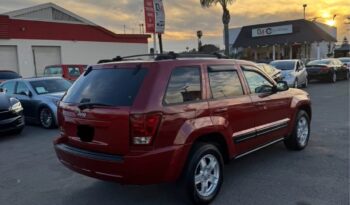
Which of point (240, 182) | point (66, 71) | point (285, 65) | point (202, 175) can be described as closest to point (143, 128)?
point (202, 175)

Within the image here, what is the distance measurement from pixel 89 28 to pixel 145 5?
18.5 metres

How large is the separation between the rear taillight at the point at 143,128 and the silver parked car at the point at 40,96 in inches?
263

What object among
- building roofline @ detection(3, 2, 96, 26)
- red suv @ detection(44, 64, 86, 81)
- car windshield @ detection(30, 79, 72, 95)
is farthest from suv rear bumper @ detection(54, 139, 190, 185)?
building roofline @ detection(3, 2, 96, 26)

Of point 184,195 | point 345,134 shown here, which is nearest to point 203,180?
point 184,195

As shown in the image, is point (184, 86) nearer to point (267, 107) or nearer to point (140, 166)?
point (140, 166)

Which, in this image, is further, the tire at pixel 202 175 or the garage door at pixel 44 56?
the garage door at pixel 44 56

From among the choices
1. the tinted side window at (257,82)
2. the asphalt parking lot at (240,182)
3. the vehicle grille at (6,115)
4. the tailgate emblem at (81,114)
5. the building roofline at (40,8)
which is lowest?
the asphalt parking lot at (240,182)

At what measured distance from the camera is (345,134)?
7.97 metres

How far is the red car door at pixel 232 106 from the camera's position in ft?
15.8

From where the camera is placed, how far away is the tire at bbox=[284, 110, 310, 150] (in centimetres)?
662

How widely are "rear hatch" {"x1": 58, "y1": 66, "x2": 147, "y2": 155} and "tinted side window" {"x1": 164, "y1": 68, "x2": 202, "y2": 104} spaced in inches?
13.7

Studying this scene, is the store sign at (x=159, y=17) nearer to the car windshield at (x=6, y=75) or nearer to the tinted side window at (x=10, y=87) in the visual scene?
the tinted side window at (x=10, y=87)

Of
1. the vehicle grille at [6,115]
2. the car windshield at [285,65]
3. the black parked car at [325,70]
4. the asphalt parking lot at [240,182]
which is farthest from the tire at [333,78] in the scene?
the vehicle grille at [6,115]

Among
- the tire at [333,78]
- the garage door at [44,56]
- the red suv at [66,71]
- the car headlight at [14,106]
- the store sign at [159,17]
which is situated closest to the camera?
the car headlight at [14,106]
